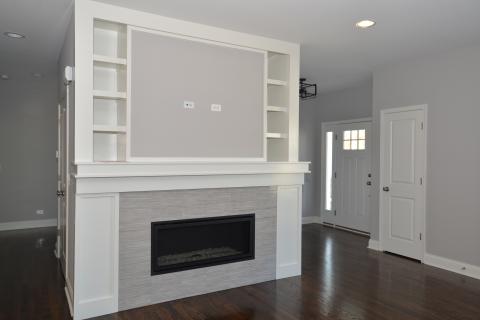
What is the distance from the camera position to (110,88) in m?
3.49

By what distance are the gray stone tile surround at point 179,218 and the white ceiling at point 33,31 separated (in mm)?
1818

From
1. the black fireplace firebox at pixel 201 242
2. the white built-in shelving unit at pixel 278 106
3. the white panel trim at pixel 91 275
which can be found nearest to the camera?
the white panel trim at pixel 91 275

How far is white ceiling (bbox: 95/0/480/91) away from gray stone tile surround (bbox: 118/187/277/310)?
1.65m

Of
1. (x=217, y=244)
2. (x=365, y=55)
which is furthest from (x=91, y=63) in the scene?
(x=365, y=55)

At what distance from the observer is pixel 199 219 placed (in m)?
3.57

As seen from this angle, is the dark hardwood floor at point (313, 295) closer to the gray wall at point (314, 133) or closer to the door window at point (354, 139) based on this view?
the door window at point (354, 139)

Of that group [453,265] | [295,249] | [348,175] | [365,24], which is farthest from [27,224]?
[453,265]

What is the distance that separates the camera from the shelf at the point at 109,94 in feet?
10.3

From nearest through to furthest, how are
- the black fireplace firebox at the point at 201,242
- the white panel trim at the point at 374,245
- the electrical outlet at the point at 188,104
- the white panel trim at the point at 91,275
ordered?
the white panel trim at the point at 91,275, the black fireplace firebox at the point at 201,242, the electrical outlet at the point at 188,104, the white panel trim at the point at 374,245

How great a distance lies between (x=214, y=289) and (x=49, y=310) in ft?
4.87

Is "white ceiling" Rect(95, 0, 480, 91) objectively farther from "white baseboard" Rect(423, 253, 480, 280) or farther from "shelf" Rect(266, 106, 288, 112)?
"white baseboard" Rect(423, 253, 480, 280)

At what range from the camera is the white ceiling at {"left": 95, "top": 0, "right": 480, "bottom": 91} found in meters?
3.12

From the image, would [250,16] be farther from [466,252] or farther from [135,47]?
[466,252]

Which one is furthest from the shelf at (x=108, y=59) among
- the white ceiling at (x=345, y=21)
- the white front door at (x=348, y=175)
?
the white front door at (x=348, y=175)
